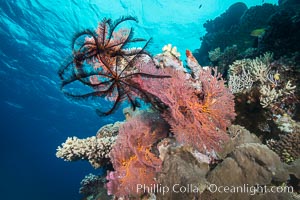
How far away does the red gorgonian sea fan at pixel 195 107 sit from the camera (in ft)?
12.3

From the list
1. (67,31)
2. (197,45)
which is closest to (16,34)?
(67,31)

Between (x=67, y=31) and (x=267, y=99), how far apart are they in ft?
63.5

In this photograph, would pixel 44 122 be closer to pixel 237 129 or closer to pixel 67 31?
pixel 67 31

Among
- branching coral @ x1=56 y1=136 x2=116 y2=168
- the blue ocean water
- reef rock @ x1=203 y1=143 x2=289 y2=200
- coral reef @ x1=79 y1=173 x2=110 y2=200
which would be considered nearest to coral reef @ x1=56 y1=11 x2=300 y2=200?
reef rock @ x1=203 y1=143 x2=289 y2=200

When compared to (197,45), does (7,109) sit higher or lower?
higher

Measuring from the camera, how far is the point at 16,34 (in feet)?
68.5

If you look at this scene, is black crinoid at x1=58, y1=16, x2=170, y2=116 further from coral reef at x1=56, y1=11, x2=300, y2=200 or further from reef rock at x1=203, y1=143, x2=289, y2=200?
reef rock at x1=203, y1=143, x2=289, y2=200

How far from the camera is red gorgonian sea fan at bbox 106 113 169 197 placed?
4.01 meters

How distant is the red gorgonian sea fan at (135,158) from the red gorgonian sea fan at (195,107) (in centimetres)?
65

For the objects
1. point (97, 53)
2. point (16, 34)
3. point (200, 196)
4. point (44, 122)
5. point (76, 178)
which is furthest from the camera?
point (76, 178)

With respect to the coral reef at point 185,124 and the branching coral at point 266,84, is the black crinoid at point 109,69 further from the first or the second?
the branching coral at point 266,84

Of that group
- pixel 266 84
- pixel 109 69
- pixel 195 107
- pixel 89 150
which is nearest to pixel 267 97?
pixel 266 84

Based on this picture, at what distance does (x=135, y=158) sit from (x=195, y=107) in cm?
156

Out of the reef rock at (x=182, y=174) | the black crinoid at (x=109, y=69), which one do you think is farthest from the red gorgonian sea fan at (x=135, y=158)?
the black crinoid at (x=109, y=69)
